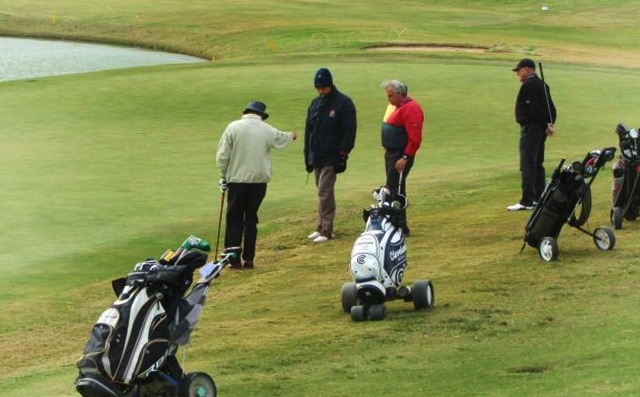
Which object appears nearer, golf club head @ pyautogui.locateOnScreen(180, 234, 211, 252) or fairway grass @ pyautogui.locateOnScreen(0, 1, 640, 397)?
golf club head @ pyautogui.locateOnScreen(180, 234, 211, 252)

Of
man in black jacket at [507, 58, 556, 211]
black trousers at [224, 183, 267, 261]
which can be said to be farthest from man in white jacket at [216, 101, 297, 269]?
man in black jacket at [507, 58, 556, 211]

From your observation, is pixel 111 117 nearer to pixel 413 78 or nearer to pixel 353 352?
pixel 413 78

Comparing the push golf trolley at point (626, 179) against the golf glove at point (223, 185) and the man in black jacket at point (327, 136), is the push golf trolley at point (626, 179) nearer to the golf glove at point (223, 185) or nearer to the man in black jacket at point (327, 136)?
the man in black jacket at point (327, 136)

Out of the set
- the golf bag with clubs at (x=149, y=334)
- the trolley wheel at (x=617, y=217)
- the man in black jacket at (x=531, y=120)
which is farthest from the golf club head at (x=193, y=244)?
the man in black jacket at (x=531, y=120)

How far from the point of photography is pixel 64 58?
46.3 metres

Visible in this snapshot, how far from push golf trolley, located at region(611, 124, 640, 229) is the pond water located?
28106 mm

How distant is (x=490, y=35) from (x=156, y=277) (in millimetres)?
42320

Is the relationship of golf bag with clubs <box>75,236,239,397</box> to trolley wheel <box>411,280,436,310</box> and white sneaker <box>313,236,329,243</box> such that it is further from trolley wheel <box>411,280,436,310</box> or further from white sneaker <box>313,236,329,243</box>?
white sneaker <box>313,236,329,243</box>

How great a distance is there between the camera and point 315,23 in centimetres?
5262

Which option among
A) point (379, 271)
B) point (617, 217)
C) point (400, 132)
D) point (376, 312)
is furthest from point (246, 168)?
point (617, 217)

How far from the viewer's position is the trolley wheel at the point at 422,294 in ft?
35.5

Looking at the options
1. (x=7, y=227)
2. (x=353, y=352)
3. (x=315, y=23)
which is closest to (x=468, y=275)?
(x=353, y=352)

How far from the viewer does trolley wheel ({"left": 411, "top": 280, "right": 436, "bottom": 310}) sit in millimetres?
10812

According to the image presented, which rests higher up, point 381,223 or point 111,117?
point 381,223
